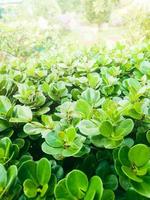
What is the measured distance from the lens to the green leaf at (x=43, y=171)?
0.59m

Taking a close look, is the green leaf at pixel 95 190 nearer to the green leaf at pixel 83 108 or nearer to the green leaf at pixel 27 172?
the green leaf at pixel 27 172

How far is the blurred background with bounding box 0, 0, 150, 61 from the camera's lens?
8500 mm

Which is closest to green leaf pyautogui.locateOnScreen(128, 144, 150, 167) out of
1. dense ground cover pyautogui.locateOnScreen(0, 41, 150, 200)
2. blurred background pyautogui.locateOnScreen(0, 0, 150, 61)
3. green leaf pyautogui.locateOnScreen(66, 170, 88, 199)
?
dense ground cover pyautogui.locateOnScreen(0, 41, 150, 200)

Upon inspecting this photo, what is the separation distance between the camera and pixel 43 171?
23.4 inches

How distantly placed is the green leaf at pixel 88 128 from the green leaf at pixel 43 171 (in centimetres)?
10

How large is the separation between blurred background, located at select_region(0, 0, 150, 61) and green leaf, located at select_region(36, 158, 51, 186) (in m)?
7.71

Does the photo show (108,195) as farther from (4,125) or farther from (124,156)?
(4,125)

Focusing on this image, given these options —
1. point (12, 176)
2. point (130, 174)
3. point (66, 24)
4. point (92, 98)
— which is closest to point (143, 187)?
point (130, 174)

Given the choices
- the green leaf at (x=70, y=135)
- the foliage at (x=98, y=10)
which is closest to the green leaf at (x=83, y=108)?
the green leaf at (x=70, y=135)

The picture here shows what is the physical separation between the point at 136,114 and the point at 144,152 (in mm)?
140

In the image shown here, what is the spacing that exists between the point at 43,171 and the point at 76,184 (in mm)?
81

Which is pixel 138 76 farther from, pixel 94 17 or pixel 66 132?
pixel 94 17

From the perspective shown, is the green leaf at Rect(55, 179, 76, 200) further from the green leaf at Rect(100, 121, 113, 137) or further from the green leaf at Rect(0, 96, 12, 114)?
the green leaf at Rect(0, 96, 12, 114)

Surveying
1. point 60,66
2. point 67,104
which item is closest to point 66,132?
point 67,104
